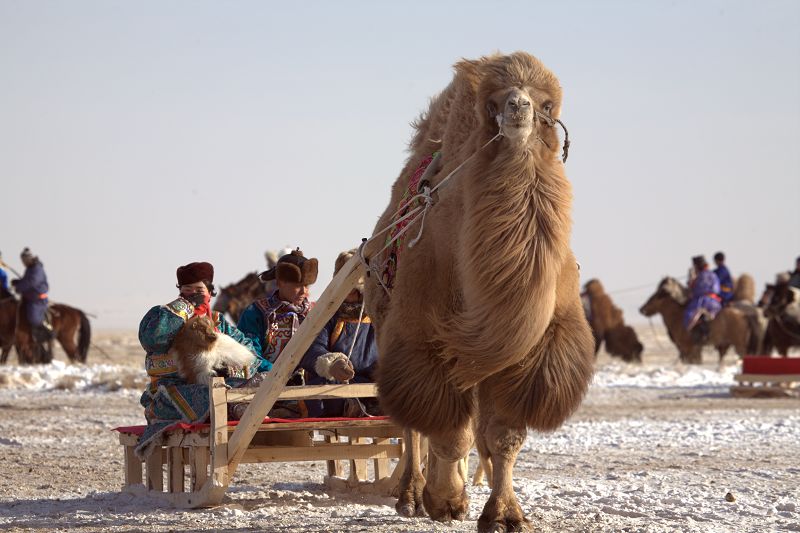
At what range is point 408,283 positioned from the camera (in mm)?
6852

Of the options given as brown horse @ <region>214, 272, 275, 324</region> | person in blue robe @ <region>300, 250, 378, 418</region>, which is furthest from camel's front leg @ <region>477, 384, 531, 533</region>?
brown horse @ <region>214, 272, 275, 324</region>

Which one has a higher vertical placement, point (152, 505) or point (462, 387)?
point (462, 387)

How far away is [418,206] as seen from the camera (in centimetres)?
707

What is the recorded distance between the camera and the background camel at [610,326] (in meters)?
33.1

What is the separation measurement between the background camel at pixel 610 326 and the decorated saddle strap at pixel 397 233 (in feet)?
84.4

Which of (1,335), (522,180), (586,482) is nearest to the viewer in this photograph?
(522,180)

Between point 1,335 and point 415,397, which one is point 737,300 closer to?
point 1,335

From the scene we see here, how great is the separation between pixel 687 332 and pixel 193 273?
77.3 feet

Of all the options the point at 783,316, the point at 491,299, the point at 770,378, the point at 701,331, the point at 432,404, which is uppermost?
the point at 783,316

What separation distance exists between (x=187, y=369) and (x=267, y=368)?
0.63m

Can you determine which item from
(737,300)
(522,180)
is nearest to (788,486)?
(522,180)

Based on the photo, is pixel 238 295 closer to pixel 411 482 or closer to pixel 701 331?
pixel 701 331

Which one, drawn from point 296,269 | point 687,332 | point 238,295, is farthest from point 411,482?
point 687,332

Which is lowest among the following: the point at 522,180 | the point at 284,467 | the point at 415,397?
the point at 284,467
